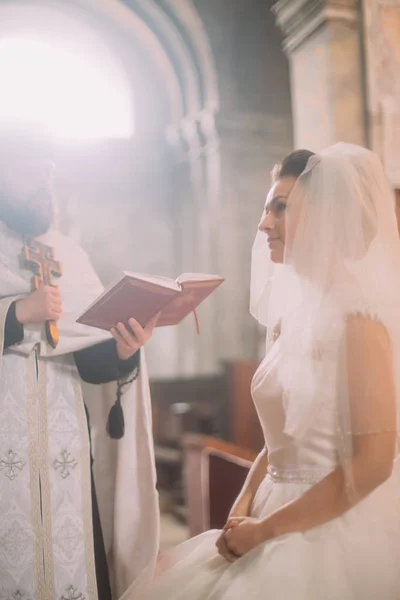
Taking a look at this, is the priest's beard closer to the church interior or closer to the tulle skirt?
the church interior

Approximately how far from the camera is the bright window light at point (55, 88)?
2.11m

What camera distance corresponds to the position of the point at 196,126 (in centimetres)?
306

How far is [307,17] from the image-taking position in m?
2.74

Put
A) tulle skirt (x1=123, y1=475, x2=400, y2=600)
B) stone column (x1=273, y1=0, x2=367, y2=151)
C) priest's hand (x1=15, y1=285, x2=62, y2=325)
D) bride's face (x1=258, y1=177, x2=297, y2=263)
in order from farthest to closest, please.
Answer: stone column (x1=273, y1=0, x2=367, y2=151) < bride's face (x1=258, y1=177, x2=297, y2=263) < priest's hand (x1=15, y1=285, x2=62, y2=325) < tulle skirt (x1=123, y1=475, x2=400, y2=600)

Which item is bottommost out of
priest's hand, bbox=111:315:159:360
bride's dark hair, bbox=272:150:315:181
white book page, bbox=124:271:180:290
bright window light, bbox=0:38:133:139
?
priest's hand, bbox=111:315:159:360

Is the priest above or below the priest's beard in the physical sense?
below

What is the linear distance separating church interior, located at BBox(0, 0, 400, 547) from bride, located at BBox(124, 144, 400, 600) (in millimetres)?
320

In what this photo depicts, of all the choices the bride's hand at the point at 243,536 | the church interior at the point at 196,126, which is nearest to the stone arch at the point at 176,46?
the church interior at the point at 196,126

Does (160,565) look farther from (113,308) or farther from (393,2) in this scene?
(393,2)

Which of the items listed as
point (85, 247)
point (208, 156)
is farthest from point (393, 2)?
point (85, 247)

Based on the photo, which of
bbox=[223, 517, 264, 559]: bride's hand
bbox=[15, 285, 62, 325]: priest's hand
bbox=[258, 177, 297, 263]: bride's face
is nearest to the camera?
bbox=[223, 517, 264, 559]: bride's hand

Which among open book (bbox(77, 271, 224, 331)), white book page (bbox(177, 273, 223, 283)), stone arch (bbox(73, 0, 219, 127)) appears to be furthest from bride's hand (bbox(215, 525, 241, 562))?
stone arch (bbox(73, 0, 219, 127))

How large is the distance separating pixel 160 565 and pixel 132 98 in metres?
1.81

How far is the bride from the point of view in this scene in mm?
1807
